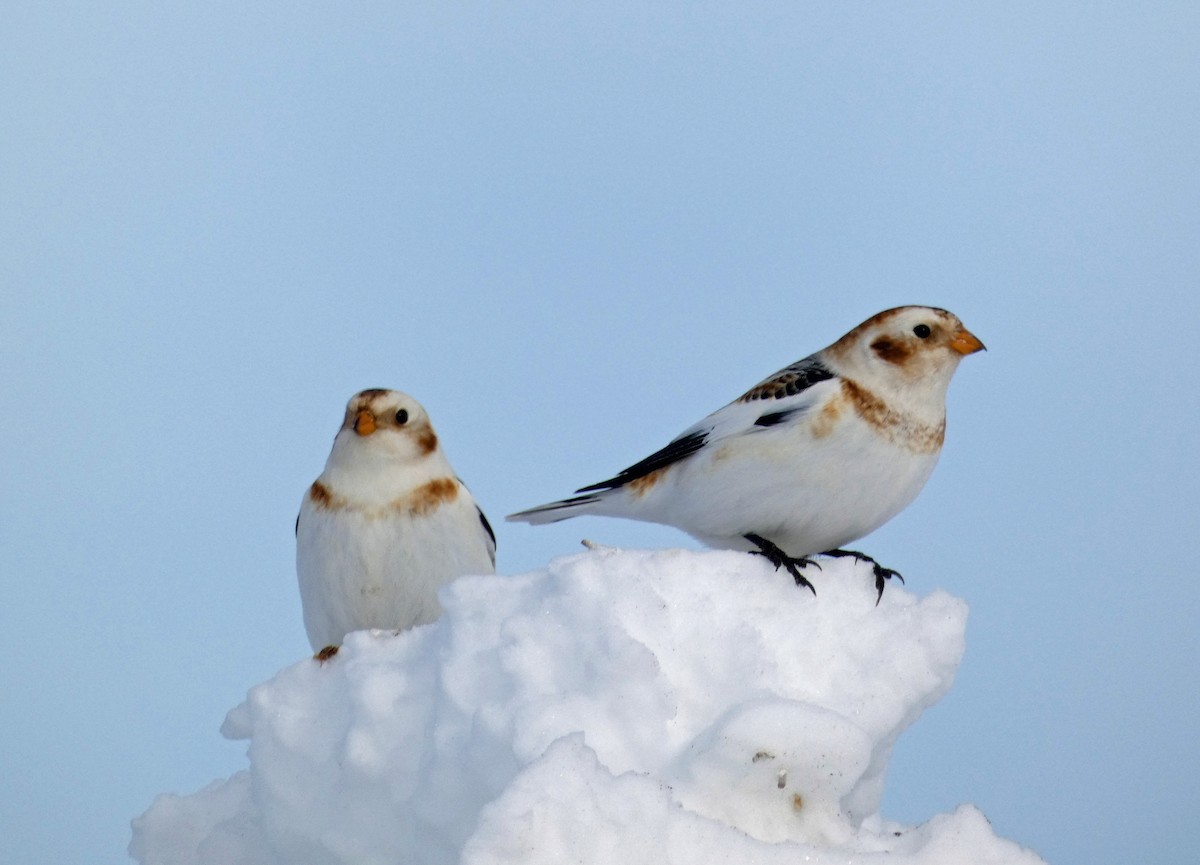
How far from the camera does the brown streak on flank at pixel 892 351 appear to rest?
4.98m

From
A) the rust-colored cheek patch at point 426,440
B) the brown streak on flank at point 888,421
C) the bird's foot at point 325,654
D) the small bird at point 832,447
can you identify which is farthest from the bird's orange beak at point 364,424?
the brown streak on flank at point 888,421

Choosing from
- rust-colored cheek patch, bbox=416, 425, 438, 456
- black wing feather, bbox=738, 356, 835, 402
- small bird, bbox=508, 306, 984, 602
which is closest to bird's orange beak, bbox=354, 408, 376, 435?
rust-colored cheek patch, bbox=416, 425, 438, 456

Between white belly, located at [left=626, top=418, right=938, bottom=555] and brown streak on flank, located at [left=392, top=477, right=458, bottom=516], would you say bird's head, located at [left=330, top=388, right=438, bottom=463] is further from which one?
white belly, located at [left=626, top=418, right=938, bottom=555]

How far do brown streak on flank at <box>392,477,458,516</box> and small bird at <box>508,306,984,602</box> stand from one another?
783mm

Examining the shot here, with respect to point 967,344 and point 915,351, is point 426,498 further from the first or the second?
point 967,344

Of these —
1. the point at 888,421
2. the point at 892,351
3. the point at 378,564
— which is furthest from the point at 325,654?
the point at 892,351

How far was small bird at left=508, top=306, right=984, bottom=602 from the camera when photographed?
4875 millimetres

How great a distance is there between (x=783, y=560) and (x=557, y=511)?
1.33 metres

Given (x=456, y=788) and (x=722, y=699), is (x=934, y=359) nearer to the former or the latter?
(x=722, y=699)

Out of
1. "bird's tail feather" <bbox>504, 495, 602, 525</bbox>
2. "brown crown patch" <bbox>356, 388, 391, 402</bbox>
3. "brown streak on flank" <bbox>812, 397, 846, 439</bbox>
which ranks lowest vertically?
"bird's tail feather" <bbox>504, 495, 602, 525</bbox>

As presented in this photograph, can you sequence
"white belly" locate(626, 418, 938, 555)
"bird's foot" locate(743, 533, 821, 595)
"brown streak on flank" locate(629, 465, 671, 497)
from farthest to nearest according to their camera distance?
"brown streak on flank" locate(629, 465, 671, 497) → "white belly" locate(626, 418, 938, 555) → "bird's foot" locate(743, 533, 821, 595)

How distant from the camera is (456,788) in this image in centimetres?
366

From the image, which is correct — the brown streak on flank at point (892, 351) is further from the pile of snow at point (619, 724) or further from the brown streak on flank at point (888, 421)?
the pile of snow at point (619, 724)

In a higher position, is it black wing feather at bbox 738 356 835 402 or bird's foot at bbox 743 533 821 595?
black wing feather at bbox 738 356 835 402
